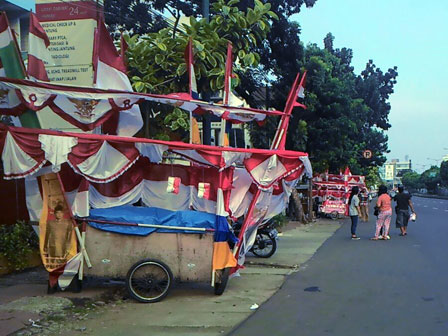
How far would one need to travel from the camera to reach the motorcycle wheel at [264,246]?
40.7 ft

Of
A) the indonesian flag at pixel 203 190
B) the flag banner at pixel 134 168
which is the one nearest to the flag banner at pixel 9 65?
the flag banner at pixel 134 168

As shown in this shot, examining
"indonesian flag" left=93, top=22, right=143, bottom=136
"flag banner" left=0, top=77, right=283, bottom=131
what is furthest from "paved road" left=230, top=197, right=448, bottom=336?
"indonesian flag" left=93, top=22, right=143, bottom=136

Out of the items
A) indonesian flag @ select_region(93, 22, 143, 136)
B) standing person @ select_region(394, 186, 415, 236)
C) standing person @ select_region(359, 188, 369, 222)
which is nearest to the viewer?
indonesian flag @ select_region(93, 22, 143, 136)

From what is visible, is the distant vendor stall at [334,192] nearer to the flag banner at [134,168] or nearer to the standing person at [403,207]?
the standing person at [403,207]

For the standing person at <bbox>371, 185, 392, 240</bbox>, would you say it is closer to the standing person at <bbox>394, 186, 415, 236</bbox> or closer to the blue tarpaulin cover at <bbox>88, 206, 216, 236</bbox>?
the standing person at <bbox>394, 186, 415, 236</bbox>

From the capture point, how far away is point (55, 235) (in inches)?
295

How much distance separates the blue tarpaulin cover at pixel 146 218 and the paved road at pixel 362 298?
1686 millimetres

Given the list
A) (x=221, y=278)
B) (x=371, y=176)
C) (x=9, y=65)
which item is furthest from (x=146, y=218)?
(x=371, y=176)

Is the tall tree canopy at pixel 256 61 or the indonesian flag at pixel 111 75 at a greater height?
the tall tree canopy at pixel 256 61

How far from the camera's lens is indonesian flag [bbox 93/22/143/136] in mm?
8383

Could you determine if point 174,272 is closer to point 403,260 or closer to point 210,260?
point 210,260

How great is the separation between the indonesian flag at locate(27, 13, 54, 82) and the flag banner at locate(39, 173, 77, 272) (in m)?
1.98

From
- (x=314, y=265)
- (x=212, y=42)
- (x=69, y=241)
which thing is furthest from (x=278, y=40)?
(x=69, y=241)

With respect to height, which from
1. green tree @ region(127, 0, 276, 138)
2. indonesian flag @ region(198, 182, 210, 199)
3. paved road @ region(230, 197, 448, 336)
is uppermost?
green tree @ region(127, 0, 276, 138)
